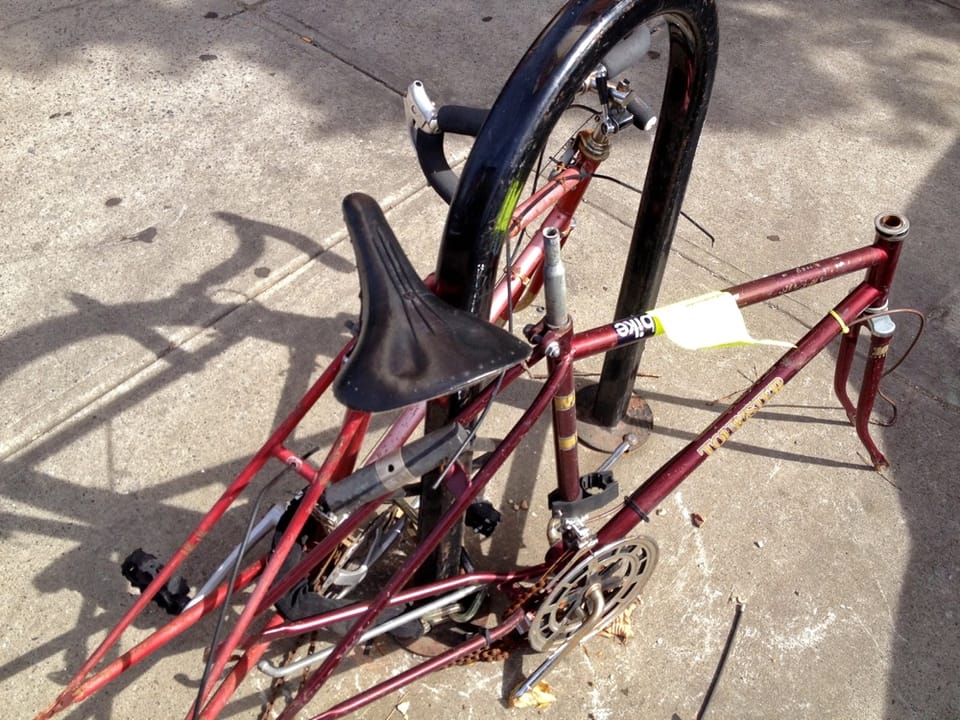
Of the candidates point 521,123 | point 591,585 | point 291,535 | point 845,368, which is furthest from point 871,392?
point 291,535

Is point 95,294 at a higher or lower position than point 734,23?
lower

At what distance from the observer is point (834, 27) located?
4.46m

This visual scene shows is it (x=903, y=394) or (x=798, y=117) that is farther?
(x=798, y=117)

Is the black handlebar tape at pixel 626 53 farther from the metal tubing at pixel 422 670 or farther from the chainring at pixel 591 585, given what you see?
the metal tubing at pixel 422 670

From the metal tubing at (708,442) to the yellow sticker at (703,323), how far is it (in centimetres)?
28

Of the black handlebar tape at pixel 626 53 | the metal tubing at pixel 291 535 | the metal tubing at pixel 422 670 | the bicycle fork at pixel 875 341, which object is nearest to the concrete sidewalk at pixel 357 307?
the bicycle fork at pixel 875 341

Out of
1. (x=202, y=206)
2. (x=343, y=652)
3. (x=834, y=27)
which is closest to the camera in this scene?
(x=343, y=652)

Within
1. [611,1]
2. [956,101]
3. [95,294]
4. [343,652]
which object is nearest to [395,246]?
[611,1]

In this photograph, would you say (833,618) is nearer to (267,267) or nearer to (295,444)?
(295,444)

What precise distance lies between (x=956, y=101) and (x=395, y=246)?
377 cm

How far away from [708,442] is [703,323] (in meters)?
0.37

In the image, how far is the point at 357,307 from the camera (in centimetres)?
Answer: 293

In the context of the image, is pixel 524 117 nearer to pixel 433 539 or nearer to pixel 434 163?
pixel 434 163

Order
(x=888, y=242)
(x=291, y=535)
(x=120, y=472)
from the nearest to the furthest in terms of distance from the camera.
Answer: (x=291, y=535), (x=888, y=242), (x=120, y=472)
